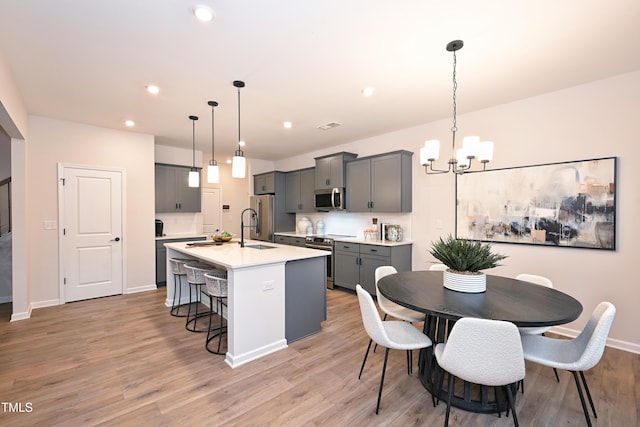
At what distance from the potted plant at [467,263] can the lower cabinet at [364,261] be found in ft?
6.70

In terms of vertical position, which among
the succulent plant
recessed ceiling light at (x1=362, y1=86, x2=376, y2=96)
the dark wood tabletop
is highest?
recessed ceiling light at (x1=362, y1=86, x2=376, y2=96)

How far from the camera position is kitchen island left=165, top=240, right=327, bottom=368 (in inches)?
99.9

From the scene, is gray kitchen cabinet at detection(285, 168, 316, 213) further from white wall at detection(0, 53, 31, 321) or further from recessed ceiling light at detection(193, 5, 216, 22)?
white wall at detection(0, 53, 31, 321)

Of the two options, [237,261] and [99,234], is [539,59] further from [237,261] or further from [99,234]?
[99,234]

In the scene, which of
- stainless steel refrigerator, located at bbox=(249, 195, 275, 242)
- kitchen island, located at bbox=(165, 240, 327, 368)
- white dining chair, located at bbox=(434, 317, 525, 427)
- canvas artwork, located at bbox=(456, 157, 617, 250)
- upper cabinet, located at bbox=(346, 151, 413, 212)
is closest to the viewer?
white dining chair, located at bbox=(434, 317, 525, 427)

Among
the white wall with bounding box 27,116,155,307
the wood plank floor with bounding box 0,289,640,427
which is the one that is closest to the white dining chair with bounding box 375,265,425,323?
the wood plank floor with bounding box 0,289,640,427

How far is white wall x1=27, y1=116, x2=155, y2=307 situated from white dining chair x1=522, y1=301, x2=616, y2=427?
17.2ft

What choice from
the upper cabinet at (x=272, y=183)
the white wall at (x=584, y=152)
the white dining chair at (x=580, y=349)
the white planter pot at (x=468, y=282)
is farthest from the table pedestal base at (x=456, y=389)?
the upper cabinet at (x=272, y=183)

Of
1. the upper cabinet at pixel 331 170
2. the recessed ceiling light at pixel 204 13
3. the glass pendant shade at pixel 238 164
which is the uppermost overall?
the recessed ceiling light at pixel 204 13

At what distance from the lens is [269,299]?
2744mm

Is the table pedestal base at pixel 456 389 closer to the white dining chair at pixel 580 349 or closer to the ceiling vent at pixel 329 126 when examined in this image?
the white dining chair at pixel 580 349

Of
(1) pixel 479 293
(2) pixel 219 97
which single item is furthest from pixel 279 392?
(2) pixel 219 97

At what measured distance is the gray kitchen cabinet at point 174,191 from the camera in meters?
5.38

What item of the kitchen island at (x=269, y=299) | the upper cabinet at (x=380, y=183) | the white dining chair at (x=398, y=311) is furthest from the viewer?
the upper cabinet at (x=380, y=183)
